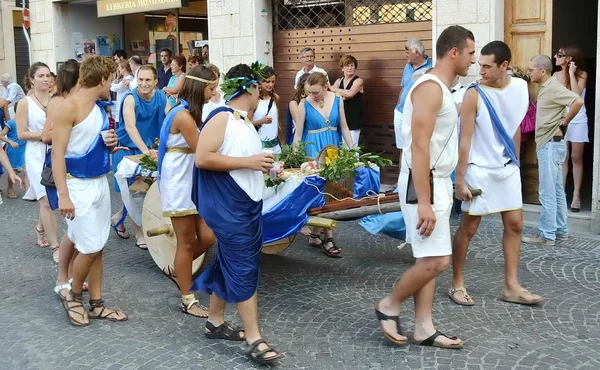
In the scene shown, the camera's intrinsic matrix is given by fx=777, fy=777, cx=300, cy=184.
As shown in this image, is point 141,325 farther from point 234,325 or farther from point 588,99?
point 588,99

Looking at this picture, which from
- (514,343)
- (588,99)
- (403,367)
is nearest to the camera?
(403,367)

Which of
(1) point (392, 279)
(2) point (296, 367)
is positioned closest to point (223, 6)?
(1) point (392, 279)

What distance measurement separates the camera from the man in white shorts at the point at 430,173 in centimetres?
424

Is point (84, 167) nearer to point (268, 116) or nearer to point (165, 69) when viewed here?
point (268, 116)

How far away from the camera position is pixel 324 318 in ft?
17.0

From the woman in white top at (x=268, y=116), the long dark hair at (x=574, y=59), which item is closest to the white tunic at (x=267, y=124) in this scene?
the woman in white top at (x=268, y=116)

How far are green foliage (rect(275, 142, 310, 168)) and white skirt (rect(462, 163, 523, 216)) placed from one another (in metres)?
1.67

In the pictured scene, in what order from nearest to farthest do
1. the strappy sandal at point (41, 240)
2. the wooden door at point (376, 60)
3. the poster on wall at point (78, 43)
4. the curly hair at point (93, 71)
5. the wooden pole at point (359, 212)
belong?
1. the curly hair at point (93, 71)
2. the wooden pole at point (359, 212)
3. the strappy sandal at point (41, 240)
4. the wooden door at point (376, 60)
5. the poster on wall at point (78, 43)

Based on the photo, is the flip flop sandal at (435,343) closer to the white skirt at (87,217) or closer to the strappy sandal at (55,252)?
the white skirt at (87,217)

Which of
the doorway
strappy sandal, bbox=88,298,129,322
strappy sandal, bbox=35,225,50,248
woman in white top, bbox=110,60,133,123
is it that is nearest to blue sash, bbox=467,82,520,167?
strappy sandal, bbox=88,298,129,322

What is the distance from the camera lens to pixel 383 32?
988cm

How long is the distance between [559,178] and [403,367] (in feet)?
12.1

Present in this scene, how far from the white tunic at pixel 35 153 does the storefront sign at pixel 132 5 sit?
4.87 m

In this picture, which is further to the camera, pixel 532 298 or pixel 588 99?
pixel 588 99
